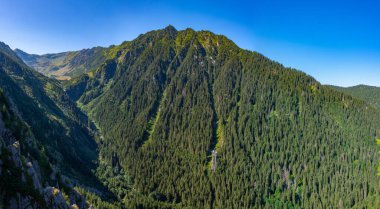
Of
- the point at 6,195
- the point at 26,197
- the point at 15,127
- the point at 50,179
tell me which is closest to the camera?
the point at 6,195

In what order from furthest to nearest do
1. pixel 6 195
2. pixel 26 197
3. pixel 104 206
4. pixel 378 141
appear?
pixel 104 206
pixel 26 197
pixel 6 195
pixel 378 141

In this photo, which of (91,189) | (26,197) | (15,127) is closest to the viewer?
(26,197)

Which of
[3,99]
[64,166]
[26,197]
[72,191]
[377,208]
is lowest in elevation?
[377,208]

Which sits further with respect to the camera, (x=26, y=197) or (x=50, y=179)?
(x=50, y=179)

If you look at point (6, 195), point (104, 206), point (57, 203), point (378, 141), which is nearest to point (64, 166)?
point (104, 206)

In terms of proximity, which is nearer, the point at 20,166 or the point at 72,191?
the point at 20,166

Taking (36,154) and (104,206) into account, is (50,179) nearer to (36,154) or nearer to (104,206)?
(36,154)

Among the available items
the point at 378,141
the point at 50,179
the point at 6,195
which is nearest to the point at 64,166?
the point at 50,179

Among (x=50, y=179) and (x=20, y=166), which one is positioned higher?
(x=20, y=166)

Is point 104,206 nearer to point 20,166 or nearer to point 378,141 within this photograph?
point 20,166
